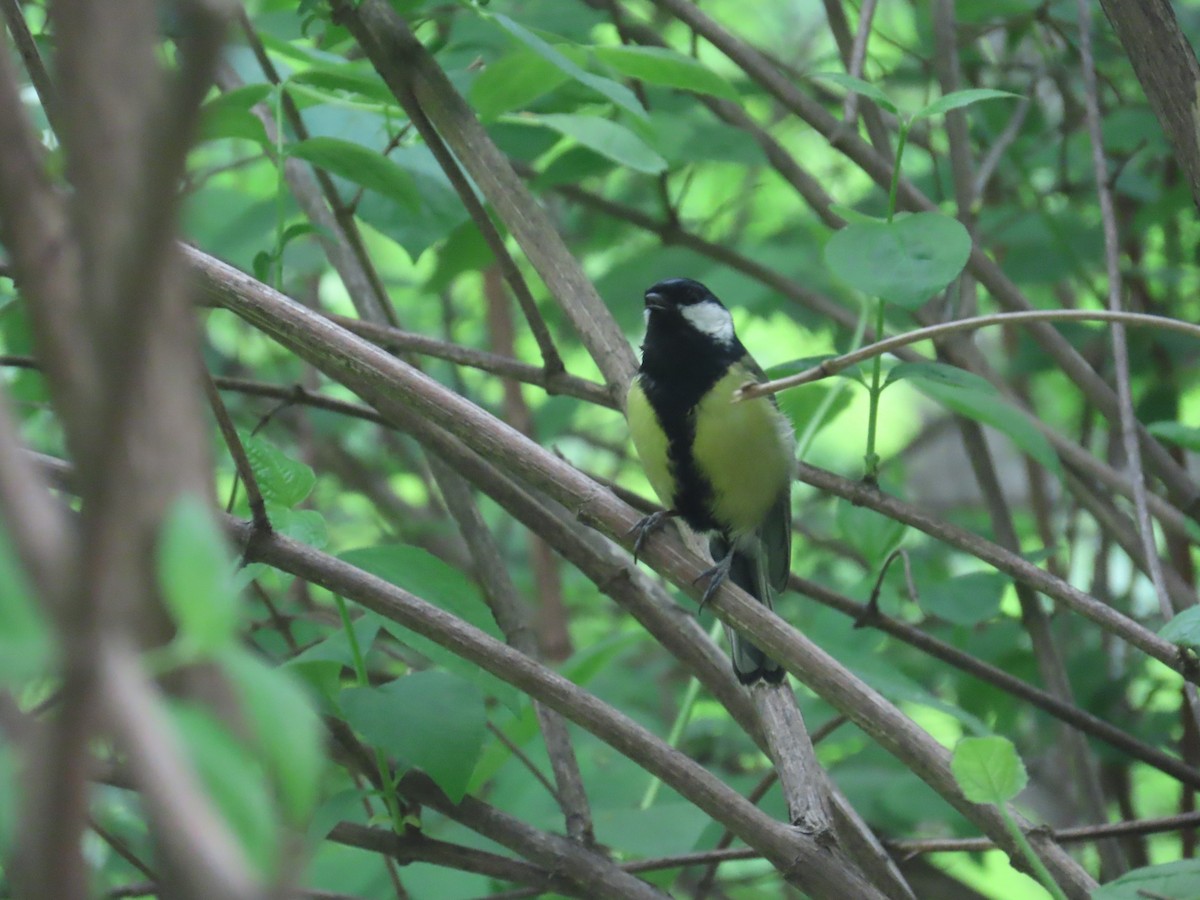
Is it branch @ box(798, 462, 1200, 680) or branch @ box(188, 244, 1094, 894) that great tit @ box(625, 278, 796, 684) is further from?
branch @ box(188, 244, 1094, 894)

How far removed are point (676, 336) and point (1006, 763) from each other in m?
1.46

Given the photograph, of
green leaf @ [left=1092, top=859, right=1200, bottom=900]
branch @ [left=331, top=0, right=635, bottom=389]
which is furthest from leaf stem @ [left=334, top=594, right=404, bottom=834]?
green leaf @ [left=1092, top=859, right=1200, bottom=900]

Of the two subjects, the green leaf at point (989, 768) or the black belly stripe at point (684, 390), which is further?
the black belly stripe at point (684, 390)

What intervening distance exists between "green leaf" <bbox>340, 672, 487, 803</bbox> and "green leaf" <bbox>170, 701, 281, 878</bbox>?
931 mm

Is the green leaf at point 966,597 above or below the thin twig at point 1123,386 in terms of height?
below

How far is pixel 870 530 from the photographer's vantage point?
203 centimetres

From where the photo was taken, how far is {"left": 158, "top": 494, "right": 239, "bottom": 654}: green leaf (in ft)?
1.50

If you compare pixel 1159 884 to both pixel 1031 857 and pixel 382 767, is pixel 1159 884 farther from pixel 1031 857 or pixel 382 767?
pixel 382 767

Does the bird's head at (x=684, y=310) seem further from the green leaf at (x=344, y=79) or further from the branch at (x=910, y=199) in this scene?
the green leaf at (x=344, y=79)

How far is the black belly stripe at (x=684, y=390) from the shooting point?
224 centimetres

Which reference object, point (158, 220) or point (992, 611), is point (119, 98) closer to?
point (158, 220)

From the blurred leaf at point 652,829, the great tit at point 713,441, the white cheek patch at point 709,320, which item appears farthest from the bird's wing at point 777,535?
the blurred leaf at point 652,829

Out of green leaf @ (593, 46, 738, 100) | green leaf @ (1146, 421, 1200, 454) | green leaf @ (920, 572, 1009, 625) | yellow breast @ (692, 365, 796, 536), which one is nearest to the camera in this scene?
green leaf @ (1146, 421, 1200, 454)

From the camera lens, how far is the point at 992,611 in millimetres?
2084
